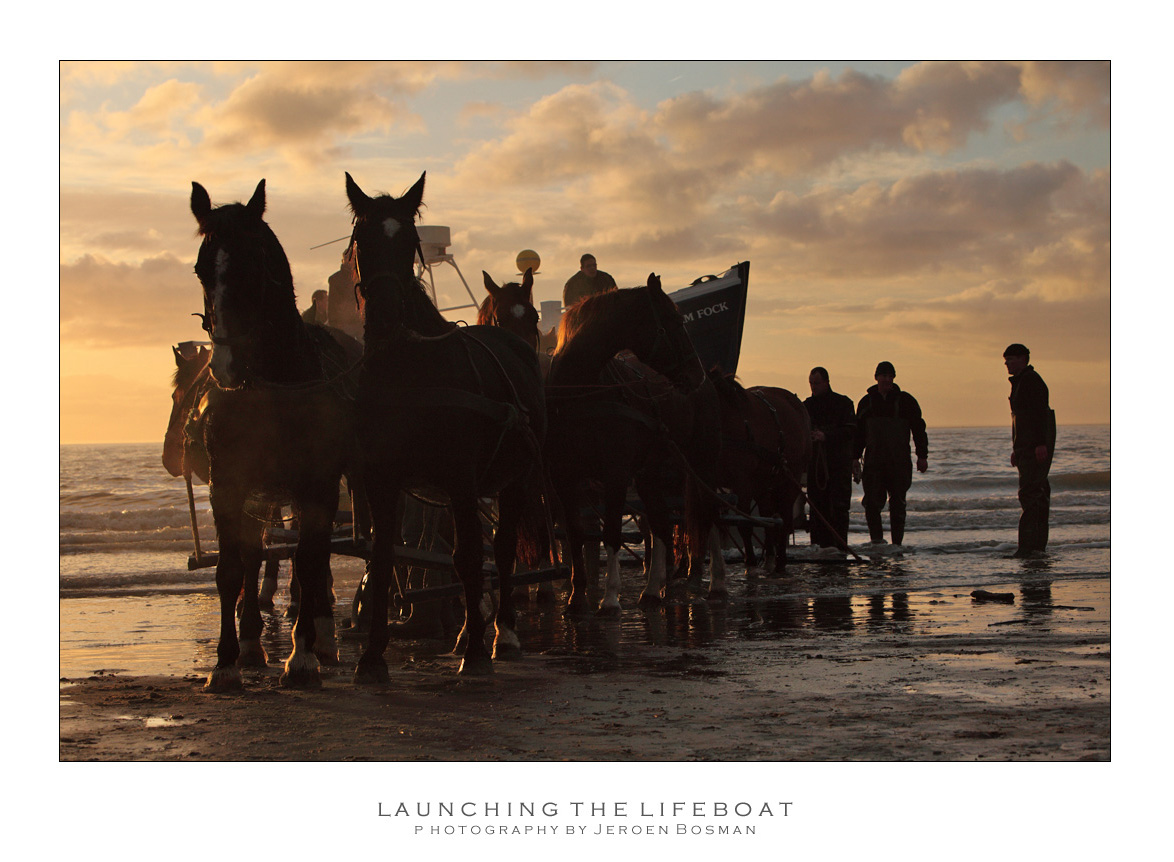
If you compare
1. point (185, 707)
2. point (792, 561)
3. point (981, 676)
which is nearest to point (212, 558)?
point (185, 707)

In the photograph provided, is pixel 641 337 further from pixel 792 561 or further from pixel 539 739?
pixel 792 561

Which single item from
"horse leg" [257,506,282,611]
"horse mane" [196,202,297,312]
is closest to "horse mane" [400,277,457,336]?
"horse mane" [196,202,297,312]

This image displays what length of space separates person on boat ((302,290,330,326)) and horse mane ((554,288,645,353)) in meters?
2.75

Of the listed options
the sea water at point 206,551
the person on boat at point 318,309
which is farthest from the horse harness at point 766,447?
the person on boat at point 318,309

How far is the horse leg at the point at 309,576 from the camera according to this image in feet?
21.5

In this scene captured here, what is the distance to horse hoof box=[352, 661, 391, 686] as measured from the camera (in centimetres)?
660

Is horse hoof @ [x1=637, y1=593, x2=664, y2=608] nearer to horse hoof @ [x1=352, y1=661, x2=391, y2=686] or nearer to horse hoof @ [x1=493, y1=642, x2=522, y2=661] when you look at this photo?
horse hoof @ [x1=493, y1=642, x2=522, y2=661]

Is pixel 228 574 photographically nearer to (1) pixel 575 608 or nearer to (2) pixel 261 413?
(2) pixel 261 413

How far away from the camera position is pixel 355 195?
6480mm

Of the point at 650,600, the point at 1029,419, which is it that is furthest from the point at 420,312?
the point at 1029,419

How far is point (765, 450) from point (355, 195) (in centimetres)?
699

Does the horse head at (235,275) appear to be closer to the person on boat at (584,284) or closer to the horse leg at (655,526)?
the horse leg at (655,526)
